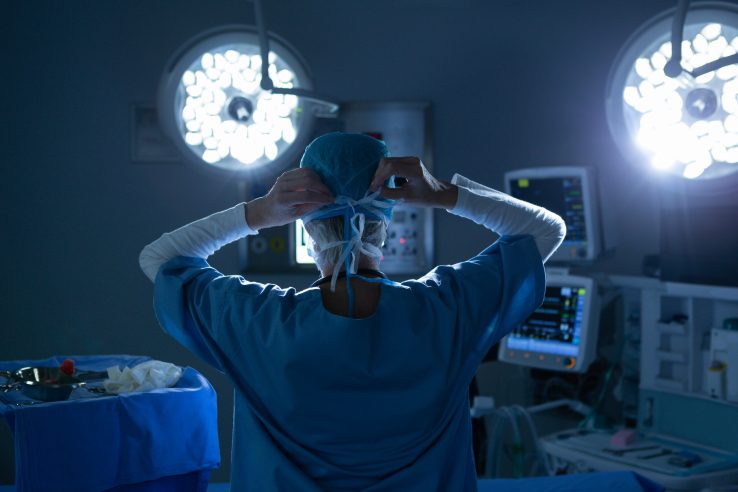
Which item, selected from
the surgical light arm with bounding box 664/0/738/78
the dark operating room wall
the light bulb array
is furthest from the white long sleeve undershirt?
the dark operating room wall

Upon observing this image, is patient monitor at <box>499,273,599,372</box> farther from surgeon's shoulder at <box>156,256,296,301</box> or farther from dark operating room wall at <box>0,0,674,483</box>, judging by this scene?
surgeon's shoulder at <box>156,256,296,301</box>

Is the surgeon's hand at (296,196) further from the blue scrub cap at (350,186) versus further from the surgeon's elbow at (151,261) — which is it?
the surgeon's elbow at (151,261)

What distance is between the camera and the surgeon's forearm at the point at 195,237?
1.38 m

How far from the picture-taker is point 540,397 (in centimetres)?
289

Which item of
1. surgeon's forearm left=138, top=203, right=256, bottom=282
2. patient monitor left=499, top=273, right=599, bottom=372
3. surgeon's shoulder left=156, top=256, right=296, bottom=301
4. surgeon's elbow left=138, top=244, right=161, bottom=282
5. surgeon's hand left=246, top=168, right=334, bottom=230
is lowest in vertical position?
patient monitor left=499, top=273, right=599, bottom=372

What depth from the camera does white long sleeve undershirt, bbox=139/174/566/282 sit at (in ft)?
4.51

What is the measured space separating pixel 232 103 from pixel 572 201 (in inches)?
46.1

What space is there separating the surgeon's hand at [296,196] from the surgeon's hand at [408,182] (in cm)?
9

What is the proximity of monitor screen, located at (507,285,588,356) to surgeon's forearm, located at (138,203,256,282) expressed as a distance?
1.43m

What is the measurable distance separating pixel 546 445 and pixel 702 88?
44.0 inches

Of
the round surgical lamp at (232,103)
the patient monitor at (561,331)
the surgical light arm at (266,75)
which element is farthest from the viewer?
the patient monitor at (561,331)

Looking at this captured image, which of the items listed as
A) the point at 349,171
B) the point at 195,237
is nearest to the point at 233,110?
the point at 195,237

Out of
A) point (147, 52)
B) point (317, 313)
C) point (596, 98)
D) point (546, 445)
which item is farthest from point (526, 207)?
point (147, 52)

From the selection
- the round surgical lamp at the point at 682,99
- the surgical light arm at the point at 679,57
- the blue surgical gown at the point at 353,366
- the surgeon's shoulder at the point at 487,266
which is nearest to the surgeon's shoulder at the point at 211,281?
the blue surgical gown at the point at 353,366
